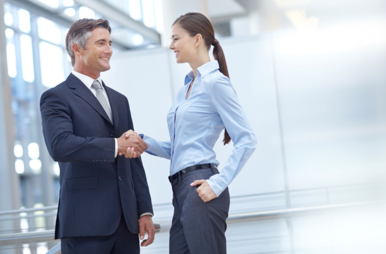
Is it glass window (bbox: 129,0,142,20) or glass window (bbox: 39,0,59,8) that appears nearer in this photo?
A: glass window (bbox: 39,0,59,8)

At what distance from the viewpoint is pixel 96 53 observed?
245 centimetres

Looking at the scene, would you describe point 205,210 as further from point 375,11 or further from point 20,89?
point 20,89

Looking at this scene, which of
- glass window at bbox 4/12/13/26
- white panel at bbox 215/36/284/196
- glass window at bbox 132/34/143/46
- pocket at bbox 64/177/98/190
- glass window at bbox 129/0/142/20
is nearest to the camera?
pocket at bbox 64/177/98/190

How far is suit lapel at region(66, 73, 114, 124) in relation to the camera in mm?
2352

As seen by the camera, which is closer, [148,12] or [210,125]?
[210,125]

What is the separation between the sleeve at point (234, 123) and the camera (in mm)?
2098

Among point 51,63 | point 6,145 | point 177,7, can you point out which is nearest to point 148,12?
point 51,63

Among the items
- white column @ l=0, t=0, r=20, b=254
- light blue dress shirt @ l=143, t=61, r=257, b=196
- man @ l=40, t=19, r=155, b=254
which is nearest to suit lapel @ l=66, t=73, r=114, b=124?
man @ l=40, t=19, r=155, b=254

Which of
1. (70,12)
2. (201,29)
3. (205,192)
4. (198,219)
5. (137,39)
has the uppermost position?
(70,12)

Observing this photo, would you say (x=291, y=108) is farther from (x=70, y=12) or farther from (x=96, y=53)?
(x=70, y=12)

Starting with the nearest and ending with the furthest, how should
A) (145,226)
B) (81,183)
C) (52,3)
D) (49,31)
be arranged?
(81,183)
(145,226)
(52,3)
(49,31)

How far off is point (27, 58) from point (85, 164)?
34.1 ft

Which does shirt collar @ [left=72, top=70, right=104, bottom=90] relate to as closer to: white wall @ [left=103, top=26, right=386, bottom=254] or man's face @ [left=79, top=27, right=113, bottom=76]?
man's face @ [left=79, top=27, right=113, bottom=76]

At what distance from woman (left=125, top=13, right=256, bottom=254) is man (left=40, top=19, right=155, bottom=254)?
0.57ft
